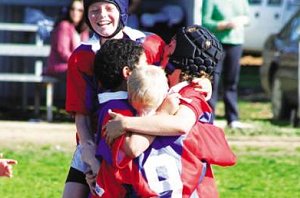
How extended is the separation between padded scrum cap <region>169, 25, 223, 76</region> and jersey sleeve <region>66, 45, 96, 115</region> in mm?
479

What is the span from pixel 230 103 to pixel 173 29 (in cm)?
199

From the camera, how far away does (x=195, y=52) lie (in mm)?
4855

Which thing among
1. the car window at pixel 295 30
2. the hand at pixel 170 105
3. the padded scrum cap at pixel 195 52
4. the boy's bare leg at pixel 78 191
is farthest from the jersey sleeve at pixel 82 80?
the car window at pixel 295 30

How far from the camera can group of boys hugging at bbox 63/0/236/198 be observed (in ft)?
15.3

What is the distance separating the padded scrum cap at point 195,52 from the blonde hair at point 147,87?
7.3 inches

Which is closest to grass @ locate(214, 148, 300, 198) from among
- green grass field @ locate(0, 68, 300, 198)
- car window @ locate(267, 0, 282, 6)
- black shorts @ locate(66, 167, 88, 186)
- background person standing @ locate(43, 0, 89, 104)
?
green grass field @ locate(0, 68, 300, 198)

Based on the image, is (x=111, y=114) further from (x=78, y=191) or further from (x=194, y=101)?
(x=78, y=191)

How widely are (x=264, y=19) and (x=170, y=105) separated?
21071 mm

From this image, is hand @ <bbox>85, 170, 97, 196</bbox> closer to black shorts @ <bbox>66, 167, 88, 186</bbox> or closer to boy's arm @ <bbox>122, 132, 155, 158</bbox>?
black shorts @ <bbox>66, 167, 88, 186</bbox>

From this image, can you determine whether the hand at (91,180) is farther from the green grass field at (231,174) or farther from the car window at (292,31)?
the car window at (292,31)

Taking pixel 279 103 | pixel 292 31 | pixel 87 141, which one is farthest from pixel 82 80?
pixel 292 31

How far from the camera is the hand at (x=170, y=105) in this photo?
469cm

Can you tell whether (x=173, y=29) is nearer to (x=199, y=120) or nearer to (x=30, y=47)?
(x=30, y=47)

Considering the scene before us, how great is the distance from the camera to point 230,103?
1222 cm
